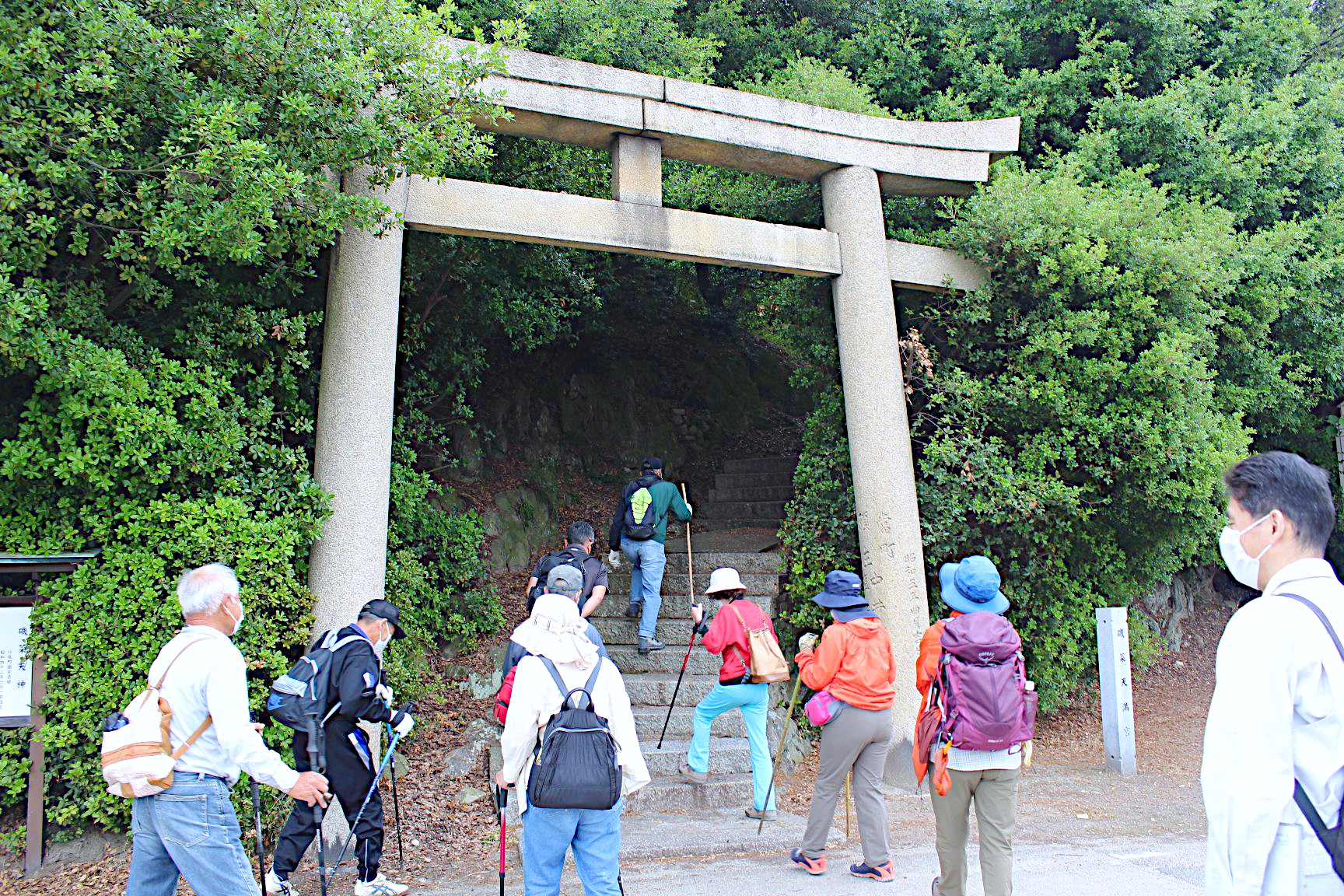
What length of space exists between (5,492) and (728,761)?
5.58 meters

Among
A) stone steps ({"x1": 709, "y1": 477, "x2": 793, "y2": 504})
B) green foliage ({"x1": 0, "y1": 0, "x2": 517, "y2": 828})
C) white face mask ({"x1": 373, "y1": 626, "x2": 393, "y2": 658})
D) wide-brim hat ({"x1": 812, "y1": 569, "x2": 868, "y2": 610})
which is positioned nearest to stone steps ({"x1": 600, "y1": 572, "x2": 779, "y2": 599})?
stone steps ({"x1": 709, "y1": 477, "x2": 793, "y2": 504})

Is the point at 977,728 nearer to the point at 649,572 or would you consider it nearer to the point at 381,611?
the point at 381,611

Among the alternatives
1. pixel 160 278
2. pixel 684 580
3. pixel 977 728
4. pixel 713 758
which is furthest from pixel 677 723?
pixel 160 278

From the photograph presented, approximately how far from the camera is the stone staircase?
12.7 metres

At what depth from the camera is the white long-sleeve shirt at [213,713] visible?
3.61 meters

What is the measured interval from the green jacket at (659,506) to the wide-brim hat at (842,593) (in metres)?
3.31

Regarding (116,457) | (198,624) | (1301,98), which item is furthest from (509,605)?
(1301,98)

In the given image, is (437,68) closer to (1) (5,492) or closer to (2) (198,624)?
(1) (5,492)

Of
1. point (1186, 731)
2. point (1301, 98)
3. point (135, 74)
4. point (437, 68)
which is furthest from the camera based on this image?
point (1301, 98)

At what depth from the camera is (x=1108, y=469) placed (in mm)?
9023

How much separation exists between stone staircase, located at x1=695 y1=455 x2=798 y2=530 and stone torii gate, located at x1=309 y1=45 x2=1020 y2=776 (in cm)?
385

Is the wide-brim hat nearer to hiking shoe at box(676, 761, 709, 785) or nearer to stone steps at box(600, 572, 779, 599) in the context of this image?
hiking shoe at box(676, 761, 709, 785)

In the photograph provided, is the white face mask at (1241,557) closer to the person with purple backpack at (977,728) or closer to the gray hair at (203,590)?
the person with purple backpack at (977,728)

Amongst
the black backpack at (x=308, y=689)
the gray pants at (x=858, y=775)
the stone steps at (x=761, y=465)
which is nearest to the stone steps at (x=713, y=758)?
the gray pants at (x=858, y=775)
